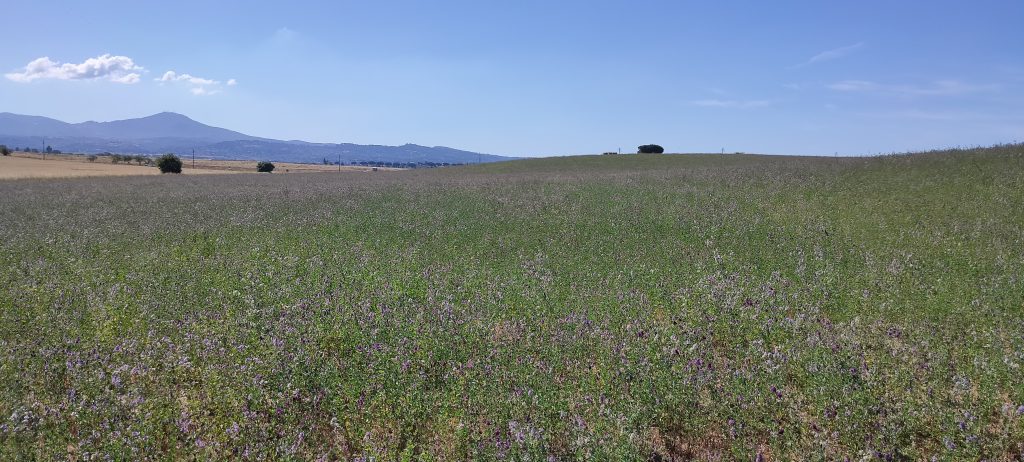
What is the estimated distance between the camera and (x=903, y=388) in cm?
439

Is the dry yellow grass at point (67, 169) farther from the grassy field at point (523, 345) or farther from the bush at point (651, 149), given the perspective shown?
the grassy field at point (523, 345)

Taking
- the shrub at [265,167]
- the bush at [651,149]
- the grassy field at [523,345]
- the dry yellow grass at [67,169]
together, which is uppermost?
the bush at [651,149]

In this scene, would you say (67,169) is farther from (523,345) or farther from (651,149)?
(523,345)

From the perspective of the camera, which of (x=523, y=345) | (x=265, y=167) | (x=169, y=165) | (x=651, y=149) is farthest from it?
(x=265, y=167)

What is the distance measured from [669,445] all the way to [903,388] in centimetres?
199

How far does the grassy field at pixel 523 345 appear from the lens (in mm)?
3982

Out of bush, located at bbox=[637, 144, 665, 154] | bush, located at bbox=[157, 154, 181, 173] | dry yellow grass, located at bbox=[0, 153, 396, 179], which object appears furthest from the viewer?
bush, located at bbox=[637, 144, 665, 154]

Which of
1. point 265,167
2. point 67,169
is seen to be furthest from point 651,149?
point 67,169

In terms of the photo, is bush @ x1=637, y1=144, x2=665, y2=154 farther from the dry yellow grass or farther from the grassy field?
the grassy field

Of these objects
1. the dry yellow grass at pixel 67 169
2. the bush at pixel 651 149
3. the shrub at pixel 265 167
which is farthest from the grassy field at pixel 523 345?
the shrub at pixel 265 167

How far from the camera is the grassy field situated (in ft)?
13.1

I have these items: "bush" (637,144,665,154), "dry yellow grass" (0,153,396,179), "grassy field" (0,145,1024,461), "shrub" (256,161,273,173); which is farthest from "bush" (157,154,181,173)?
"grassy field" (0,145,1024,461)

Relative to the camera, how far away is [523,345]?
5.55 metres

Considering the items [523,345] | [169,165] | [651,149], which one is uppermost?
[651,149]
